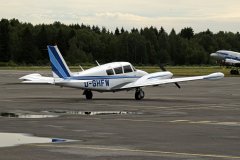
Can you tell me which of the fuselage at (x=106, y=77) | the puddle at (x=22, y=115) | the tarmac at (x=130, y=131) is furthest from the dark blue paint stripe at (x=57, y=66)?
the puddle at (x=22, y=115)

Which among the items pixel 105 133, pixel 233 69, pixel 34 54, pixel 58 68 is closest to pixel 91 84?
pixel 58 68

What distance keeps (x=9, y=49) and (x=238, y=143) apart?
184 metres

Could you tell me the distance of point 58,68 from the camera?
34.3 metres

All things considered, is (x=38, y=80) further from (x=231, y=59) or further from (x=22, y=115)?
(x=231, y=59)

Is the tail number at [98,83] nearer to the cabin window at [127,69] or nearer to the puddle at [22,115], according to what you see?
the cabin window at [127,69]

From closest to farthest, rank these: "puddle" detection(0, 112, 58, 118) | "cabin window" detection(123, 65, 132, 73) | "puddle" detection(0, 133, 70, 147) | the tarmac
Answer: the tarmac → "puddle" detection(0, 133, 70, 147) → "puddle" detection(0, 112, 58, 118) → "cabin window" detection(123, 65, 132, 73)

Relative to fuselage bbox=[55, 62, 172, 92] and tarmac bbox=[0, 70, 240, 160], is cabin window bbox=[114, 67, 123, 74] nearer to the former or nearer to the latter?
fuselage bbox=[55, 62, 172, 92]

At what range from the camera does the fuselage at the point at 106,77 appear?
112 ft

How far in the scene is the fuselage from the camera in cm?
3416

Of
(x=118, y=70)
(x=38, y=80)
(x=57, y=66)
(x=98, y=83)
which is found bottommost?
(x=98, y=83)

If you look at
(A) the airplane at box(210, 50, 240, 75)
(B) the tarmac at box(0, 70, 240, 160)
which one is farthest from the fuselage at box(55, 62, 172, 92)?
(A) the airplane at box(210, 50, 240, 75)

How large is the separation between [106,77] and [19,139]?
18853mm

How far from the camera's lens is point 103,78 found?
35375mm

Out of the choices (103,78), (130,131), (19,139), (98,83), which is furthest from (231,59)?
(19,139)
